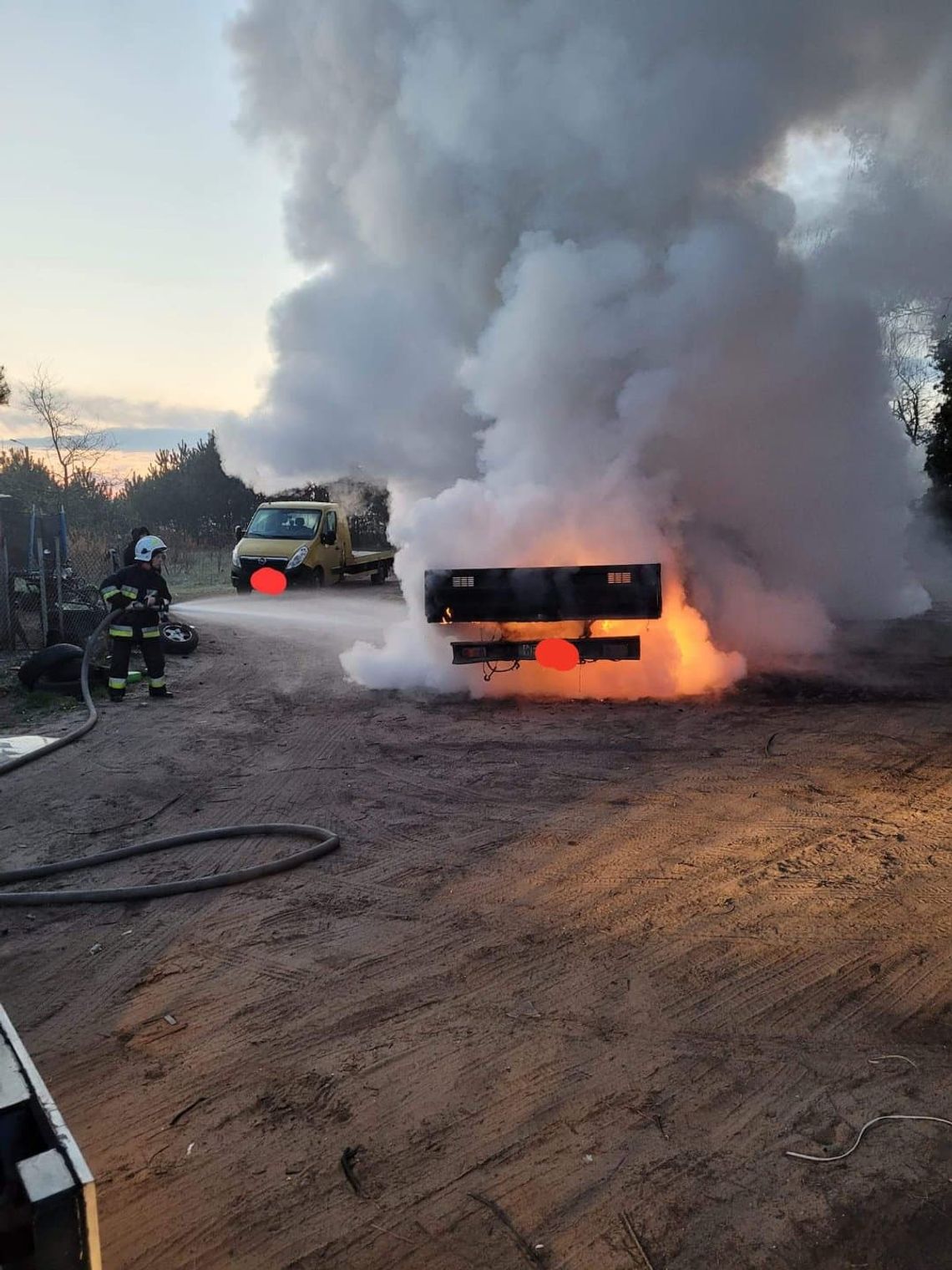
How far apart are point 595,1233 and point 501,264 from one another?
1090 cm

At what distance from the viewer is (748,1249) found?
8.01ft

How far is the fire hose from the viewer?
187 inches

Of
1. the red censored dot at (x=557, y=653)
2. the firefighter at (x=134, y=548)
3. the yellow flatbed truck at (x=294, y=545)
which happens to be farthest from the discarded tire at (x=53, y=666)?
the yellow flatbed truck at (x=294, y=545)

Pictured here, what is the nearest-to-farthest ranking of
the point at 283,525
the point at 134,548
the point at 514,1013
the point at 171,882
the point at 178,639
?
the point at 514,1013 → the point at 171,882 → the point at 134,548 → the point at 178,639 → the point at 283,525

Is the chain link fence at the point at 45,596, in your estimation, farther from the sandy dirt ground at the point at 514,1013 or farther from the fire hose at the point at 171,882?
the fire hose at the point at 171,882

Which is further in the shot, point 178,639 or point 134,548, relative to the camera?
point 178,639

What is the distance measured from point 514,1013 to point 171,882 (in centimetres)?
229

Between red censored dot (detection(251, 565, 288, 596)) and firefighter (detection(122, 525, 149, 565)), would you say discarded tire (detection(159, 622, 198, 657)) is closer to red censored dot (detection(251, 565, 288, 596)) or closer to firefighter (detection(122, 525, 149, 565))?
firefighter (detection(122, 525, 149, 565))

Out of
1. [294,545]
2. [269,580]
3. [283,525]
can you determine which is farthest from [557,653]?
[283,525]

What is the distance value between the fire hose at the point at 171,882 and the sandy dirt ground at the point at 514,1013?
9cm

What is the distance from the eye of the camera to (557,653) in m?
8.98

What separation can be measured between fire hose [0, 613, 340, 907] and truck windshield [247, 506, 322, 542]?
47.7ft

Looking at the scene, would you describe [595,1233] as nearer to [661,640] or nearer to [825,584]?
[661,640]

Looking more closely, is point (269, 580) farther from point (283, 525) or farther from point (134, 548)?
point (134, 548)
